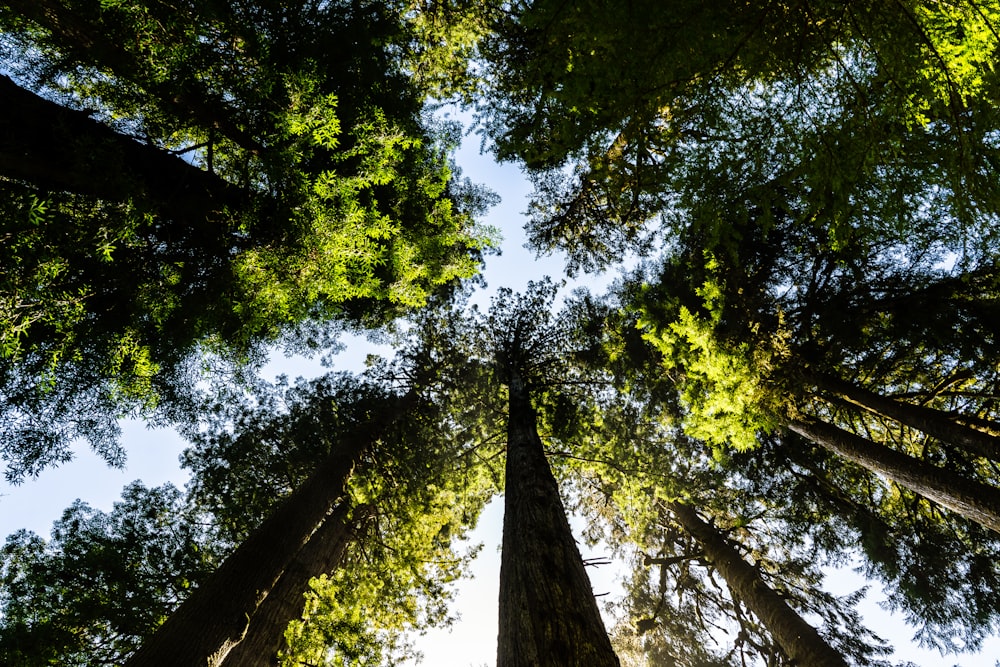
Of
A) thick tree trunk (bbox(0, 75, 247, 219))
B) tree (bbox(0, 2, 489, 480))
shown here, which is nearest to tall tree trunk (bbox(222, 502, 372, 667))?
tree (bbox(0, 2, 489, 480))

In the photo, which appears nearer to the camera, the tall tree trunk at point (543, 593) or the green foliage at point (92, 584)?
the tall tree trunk at point (543, 593)

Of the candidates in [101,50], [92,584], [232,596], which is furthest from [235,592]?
[101,50]

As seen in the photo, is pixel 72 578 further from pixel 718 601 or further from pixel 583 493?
pixel 718 601

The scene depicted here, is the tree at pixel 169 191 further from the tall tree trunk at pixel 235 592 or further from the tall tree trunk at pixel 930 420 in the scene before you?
the tall tree trunk at pixel 930 420

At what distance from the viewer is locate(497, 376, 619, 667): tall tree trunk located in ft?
5.80

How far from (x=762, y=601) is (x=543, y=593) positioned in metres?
7.16

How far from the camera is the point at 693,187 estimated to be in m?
3.98

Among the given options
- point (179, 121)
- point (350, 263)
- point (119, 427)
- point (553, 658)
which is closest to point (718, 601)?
point (553, 658)

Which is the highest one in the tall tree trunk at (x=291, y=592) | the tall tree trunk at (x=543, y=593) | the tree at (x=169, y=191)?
the tree at (x=169, y=191)

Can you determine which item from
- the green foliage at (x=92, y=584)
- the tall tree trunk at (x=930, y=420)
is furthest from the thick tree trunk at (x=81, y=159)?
the tall tree trunk at (x=930, y=420)

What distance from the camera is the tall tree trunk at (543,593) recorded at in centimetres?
177

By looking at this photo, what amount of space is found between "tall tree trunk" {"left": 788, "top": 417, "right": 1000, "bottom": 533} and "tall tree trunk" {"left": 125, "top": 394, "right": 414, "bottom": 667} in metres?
7.34

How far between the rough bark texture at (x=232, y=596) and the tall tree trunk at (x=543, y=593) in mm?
2843

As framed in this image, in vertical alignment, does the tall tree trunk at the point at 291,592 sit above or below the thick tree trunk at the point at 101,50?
below
